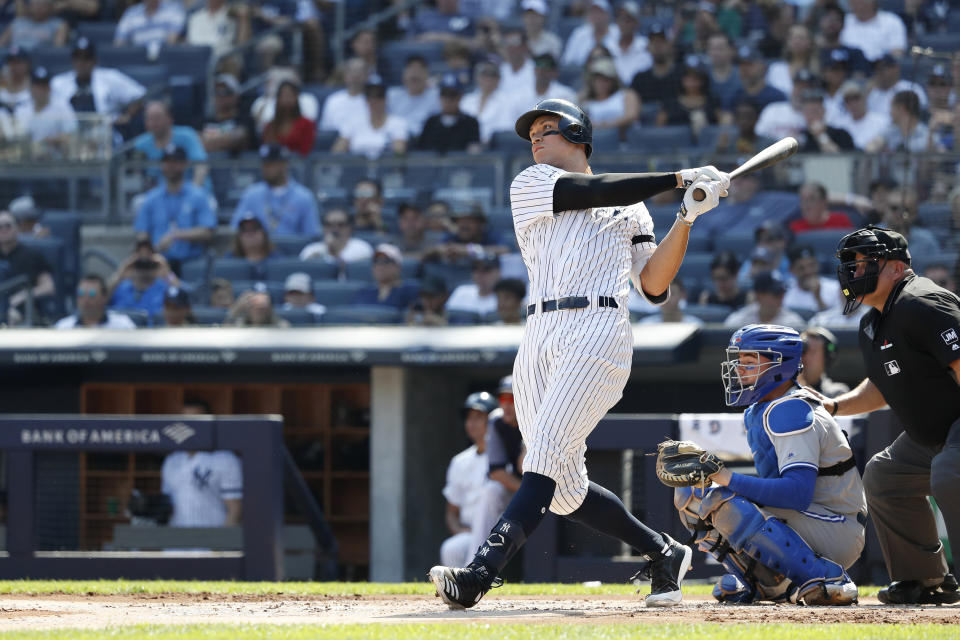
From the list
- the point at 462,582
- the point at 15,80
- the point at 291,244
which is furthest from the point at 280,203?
the point at 462,582

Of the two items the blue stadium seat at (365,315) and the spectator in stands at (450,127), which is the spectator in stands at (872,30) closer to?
the spectator in stands at (450,127)

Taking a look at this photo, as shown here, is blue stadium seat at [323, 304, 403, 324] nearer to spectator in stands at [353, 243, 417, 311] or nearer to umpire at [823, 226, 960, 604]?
spectator in stands at [353, 243, 417, 311]

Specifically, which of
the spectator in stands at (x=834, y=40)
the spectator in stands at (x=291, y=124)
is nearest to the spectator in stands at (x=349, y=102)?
the spectator in stands at (x=291, y=124)

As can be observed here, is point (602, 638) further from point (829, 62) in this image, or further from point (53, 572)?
point (829, 62)

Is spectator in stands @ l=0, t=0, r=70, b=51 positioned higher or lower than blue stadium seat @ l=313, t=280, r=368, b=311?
higher

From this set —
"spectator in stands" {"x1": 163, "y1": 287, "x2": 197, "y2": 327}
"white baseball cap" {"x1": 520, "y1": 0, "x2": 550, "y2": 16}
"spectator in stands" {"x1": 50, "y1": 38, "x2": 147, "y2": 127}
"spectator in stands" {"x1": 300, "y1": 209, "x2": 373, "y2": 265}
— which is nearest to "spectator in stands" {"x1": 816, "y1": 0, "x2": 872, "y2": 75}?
"white baseball cap" {"x1": 520, "y1": 0, "x2": 550, "y2": 16}
